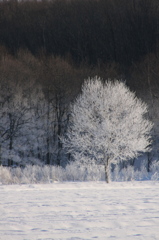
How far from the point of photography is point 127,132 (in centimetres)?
2161

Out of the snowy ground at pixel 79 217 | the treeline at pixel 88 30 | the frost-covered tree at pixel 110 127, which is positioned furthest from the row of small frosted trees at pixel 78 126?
the treeline at pixel 88 30

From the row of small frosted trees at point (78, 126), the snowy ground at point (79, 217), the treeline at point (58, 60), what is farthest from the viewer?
the treeline at point (58, 60)

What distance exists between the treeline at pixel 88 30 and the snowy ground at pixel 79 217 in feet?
110

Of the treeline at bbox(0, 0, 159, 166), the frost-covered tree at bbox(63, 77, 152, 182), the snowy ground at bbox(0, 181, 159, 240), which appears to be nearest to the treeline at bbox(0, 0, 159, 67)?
the treeline at bbox(0, 0, 159, 166)

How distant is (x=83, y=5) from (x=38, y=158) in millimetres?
31972

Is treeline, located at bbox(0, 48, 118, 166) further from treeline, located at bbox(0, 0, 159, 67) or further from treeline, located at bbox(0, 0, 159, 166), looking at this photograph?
treeline, located at bbox(0, 0, 159, 67)

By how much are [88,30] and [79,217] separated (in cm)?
4578

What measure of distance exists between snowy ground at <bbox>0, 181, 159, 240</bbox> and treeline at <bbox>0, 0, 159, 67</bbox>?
110 feet

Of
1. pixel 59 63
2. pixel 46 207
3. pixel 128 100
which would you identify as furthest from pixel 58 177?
pixel 59 63

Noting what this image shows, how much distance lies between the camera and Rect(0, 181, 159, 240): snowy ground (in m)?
6.75

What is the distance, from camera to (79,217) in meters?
8.02

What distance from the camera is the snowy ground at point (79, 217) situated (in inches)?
266

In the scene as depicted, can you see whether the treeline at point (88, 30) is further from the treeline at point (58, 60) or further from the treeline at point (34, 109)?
the treeline at point (34, 109)

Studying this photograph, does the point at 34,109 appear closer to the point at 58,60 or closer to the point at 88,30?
the point at 58,60
